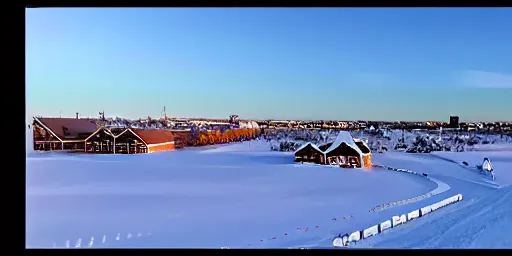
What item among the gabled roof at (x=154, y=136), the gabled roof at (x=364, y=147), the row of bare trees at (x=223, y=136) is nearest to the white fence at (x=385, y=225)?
the gabled roof at (x=364, y=147)

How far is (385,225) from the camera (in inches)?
129

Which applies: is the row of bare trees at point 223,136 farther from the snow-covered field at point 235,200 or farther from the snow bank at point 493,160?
the snow bank at point 493,160

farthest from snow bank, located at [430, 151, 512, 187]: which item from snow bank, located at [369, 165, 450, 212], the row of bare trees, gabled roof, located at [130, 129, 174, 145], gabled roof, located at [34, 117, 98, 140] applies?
gabled roof, located at [34, 117, 98, 140]

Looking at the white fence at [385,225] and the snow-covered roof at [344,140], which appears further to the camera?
the snow-covered roof at [344,140]

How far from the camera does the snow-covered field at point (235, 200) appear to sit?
3283mm

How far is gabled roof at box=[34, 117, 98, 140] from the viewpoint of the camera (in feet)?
10.9

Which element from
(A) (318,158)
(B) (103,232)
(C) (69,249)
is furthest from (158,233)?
(A) (318,158)

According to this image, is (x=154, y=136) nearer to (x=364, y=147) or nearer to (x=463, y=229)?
(x=364, y=147)

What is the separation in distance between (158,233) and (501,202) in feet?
6.61

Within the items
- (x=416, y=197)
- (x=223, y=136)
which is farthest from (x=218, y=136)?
(x=416, y=197)

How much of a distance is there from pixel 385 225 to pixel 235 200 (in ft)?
2.87

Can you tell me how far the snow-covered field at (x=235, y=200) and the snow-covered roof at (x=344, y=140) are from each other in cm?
12
